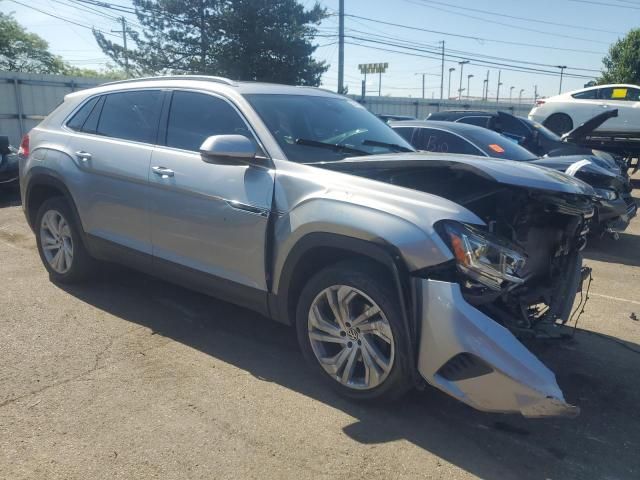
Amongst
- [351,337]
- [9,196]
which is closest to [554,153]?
[351,337]

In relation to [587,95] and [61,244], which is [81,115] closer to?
[61,244]

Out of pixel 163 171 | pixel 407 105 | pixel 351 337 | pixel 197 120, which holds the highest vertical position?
pixel 197 120

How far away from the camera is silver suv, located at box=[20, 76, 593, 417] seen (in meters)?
2.91

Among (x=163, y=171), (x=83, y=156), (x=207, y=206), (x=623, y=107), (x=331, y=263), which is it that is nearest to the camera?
(x=331, y=263)

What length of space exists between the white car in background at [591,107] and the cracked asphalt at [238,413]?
12713 mm

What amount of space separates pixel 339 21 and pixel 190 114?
26.7 metres

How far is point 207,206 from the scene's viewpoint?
390 centimetres

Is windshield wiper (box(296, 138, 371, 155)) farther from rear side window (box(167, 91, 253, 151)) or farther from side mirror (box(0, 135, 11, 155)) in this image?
side mirror (box(0, 135, 11, 155))

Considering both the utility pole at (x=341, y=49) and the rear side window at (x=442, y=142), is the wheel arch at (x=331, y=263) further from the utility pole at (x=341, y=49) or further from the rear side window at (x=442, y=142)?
the utility pole at (x=341, y=49)

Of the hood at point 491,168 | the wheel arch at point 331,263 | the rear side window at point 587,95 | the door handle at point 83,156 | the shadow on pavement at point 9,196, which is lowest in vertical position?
the shadow on pavement at point 9,196

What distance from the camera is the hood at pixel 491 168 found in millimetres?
3195

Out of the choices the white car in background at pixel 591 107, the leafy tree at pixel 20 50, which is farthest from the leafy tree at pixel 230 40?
the leafy tree at pixel 20 50

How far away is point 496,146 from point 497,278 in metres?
5.37

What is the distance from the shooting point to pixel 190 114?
14.2 ft
